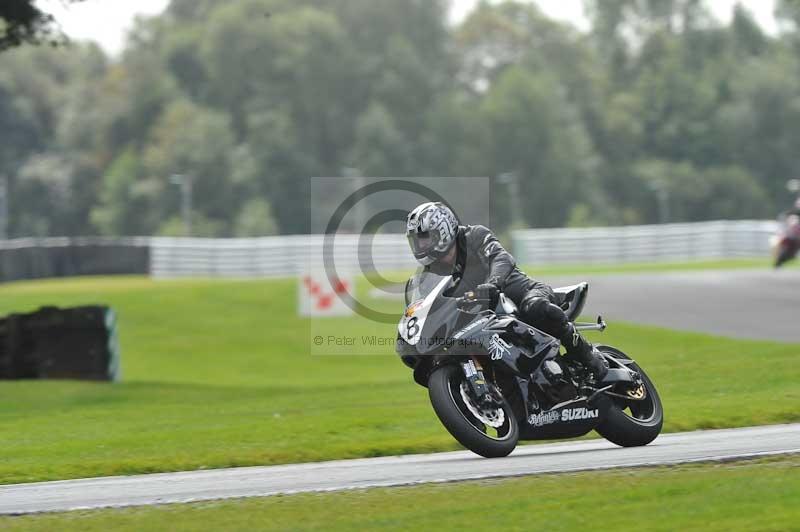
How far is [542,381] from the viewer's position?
9.84 m

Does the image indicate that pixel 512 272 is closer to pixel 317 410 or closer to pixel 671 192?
pixel 317 410

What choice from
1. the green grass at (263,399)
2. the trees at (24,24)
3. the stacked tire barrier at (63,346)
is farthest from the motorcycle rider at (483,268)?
the trees at (24,24)

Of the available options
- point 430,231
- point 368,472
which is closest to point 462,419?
point 368,472

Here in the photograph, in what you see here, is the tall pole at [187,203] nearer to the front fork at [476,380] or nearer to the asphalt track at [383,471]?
the asphalt track at [383,471]

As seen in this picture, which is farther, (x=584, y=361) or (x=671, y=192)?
(x=671, y=192)

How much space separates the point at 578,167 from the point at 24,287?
237 feet

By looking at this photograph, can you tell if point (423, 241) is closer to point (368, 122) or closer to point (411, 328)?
point (411, 328)

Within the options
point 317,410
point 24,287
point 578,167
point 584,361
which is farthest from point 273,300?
point 578,167

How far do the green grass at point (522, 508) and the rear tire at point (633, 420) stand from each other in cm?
140

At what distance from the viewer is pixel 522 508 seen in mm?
7746

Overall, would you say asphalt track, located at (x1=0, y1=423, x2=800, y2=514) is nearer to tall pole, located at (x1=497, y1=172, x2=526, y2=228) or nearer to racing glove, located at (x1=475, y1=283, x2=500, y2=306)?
racing glove, located at (x1=475, y1=283, x2=500, y2=306)

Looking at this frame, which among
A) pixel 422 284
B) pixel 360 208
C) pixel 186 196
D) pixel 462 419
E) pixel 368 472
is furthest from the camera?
pixel 186 196

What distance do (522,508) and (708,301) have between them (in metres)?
21.0

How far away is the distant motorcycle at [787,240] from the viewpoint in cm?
3056
